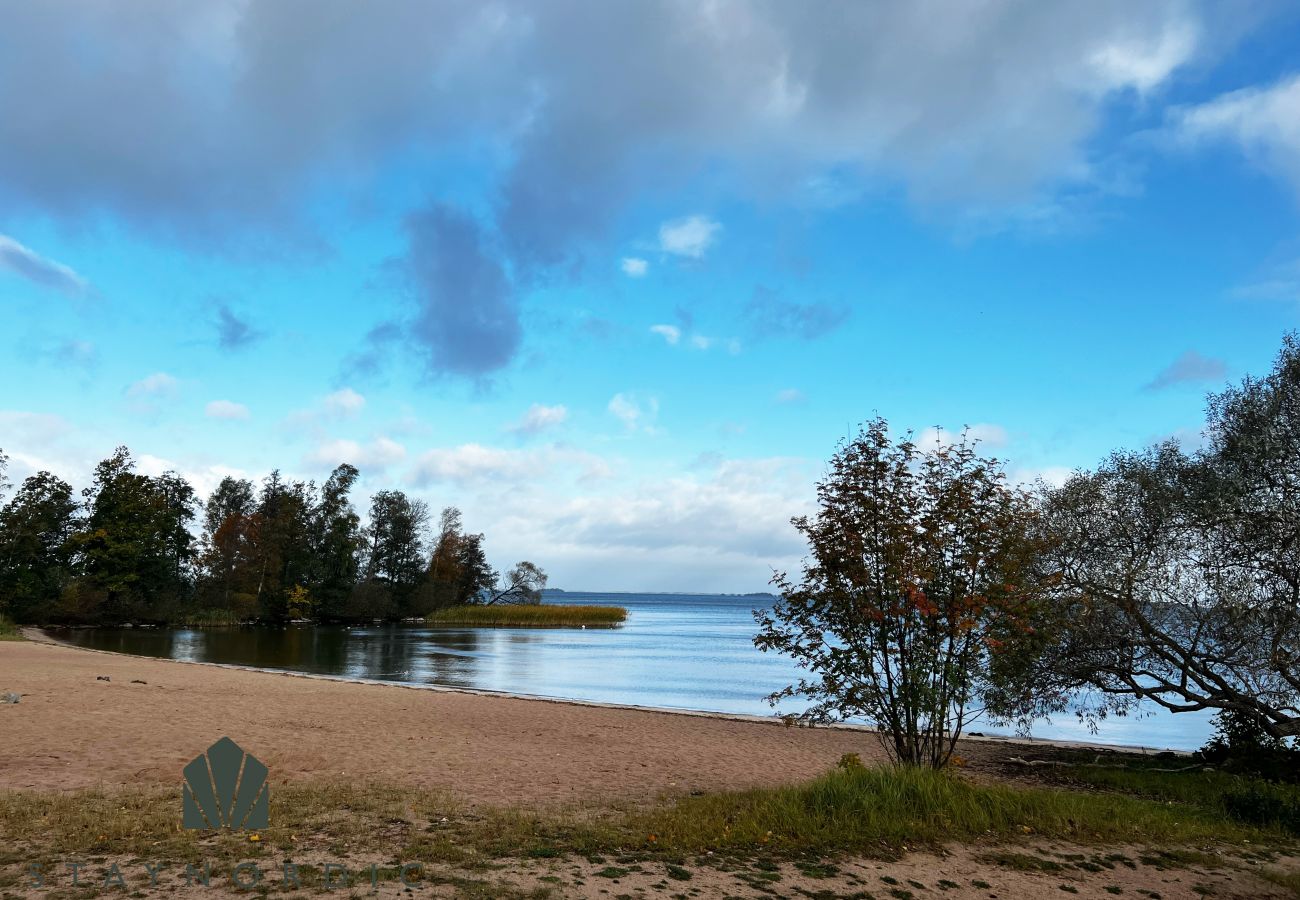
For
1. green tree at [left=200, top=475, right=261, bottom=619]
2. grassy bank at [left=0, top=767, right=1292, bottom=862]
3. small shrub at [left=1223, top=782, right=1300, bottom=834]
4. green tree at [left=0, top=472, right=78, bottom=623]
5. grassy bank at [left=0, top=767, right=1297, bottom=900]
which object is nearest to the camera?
grassy bank at [left=0, top=767, right=1297, bottom=900]

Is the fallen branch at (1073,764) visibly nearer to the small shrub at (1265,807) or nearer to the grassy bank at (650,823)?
the small shrub at (1265,807)

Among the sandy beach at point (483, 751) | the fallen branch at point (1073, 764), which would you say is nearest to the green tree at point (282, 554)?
the sandy beach at point (483, 751)

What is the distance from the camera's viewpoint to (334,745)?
13.6 metres

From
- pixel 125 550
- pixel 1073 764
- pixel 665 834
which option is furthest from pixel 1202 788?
pixel 125 550

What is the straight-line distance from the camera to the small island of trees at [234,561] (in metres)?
62.8

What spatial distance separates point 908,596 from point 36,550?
72.0 meters

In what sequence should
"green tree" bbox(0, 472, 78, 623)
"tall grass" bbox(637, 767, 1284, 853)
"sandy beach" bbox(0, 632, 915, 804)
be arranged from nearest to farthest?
"tall grass" bbox(637, 767, 1284, 853) < "sandy beach" bbox(0, 632, 915, 804) < "green tree" bbox(0, 472, 78, 623)

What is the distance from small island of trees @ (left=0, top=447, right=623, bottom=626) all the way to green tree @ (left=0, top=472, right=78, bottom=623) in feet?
0.28

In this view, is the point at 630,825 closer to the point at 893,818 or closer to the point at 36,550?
the point at 893,818

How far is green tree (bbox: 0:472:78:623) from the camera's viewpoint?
199ft

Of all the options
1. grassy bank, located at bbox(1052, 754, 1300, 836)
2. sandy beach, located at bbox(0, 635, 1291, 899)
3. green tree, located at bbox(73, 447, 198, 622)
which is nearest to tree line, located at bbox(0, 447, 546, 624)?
green tree, located at bbox(73, 447, 198, 622)

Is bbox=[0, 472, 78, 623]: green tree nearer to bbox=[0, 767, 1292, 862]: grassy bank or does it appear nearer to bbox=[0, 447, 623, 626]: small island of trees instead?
bbox=[0, 447, 623, 626]: small island of trees

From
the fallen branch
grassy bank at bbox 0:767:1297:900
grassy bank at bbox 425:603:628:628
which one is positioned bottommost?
the fallen branch

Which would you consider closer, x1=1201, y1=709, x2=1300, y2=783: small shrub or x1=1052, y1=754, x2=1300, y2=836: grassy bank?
x1=1052, y1=754, x2=1300, y2=836: grassy bank
